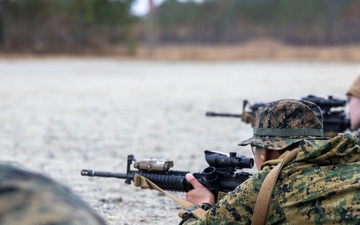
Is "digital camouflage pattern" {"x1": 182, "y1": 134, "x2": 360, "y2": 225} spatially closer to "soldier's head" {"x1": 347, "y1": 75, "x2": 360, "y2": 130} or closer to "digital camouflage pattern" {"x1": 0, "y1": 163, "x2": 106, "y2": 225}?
"digital camouflage pattern" {"x1": 0, "y1": 163, "x2": 106, "y2": 225}

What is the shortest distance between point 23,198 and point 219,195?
2057 mm

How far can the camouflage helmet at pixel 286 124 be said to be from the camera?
330cm

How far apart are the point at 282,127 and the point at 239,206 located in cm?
46

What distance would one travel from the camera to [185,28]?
227ft

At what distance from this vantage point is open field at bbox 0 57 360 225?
604 cm

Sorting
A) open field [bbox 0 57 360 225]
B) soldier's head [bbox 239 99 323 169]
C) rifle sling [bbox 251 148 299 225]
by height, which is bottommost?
open field [bbox 0 57 360 225]

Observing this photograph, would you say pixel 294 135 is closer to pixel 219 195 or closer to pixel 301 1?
pixel 219 195

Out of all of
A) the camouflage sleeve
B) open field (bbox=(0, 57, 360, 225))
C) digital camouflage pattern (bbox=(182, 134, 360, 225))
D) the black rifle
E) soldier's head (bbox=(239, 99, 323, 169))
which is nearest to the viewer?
digital camouflage pattern (bbox=(182, 134, 360, 225))

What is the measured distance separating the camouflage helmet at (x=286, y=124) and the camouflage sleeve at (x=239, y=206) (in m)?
0.26

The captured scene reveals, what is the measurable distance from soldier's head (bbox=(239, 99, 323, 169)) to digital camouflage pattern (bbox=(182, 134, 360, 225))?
186 mm

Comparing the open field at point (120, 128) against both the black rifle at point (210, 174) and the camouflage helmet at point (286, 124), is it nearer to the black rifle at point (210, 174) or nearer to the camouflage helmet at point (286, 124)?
the black rifle at point (210, 174)

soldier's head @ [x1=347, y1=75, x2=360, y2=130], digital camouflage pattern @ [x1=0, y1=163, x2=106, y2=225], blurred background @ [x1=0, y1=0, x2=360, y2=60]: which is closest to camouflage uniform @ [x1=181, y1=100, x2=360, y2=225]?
digital camouflage pattern @ [x1=0, y1=163, x2=106, y2=225]

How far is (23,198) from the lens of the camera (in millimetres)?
1639

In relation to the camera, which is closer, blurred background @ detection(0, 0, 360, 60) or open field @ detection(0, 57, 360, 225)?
open field @ detection(0, 57, 360, 225)
